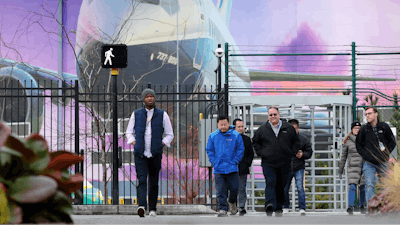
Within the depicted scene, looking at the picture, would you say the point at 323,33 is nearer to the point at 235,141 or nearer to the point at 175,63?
the point at 175,63

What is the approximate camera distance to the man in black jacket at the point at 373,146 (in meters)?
7.77

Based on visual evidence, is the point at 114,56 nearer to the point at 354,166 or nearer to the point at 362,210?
the point at 354,166

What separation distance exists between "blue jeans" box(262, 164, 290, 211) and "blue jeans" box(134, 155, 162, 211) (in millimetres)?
1662

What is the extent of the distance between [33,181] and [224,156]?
21.3ft

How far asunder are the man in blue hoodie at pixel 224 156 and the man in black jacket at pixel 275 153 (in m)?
0.38

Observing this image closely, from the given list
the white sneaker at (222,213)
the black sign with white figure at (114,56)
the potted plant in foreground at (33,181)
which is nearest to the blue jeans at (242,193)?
the white sneaker at (222,213)

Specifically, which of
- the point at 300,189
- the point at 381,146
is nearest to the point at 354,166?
the point at 381,146

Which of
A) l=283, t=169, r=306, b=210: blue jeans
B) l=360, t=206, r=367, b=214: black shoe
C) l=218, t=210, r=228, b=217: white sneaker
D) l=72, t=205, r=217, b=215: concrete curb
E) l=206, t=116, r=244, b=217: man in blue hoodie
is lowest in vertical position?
l=360, t=206, r=367, b=214: black shoe

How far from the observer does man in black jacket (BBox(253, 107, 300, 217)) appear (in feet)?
24.1

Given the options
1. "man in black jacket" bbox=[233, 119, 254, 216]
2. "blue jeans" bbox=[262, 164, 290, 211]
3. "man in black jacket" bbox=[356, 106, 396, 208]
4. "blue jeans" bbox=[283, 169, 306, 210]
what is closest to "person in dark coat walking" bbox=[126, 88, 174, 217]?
"blue jeans" bbox=[262, 164, 290, 211]

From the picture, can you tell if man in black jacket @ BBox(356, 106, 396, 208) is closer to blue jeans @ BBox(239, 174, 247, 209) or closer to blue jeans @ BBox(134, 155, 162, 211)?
blue jeans @ BBox(239, 174, 247, 209)

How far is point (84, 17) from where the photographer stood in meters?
20.0

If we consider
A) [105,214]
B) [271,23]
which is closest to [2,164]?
[105,214]

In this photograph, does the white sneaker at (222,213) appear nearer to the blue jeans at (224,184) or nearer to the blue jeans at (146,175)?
the blue jeans at (224,184)
